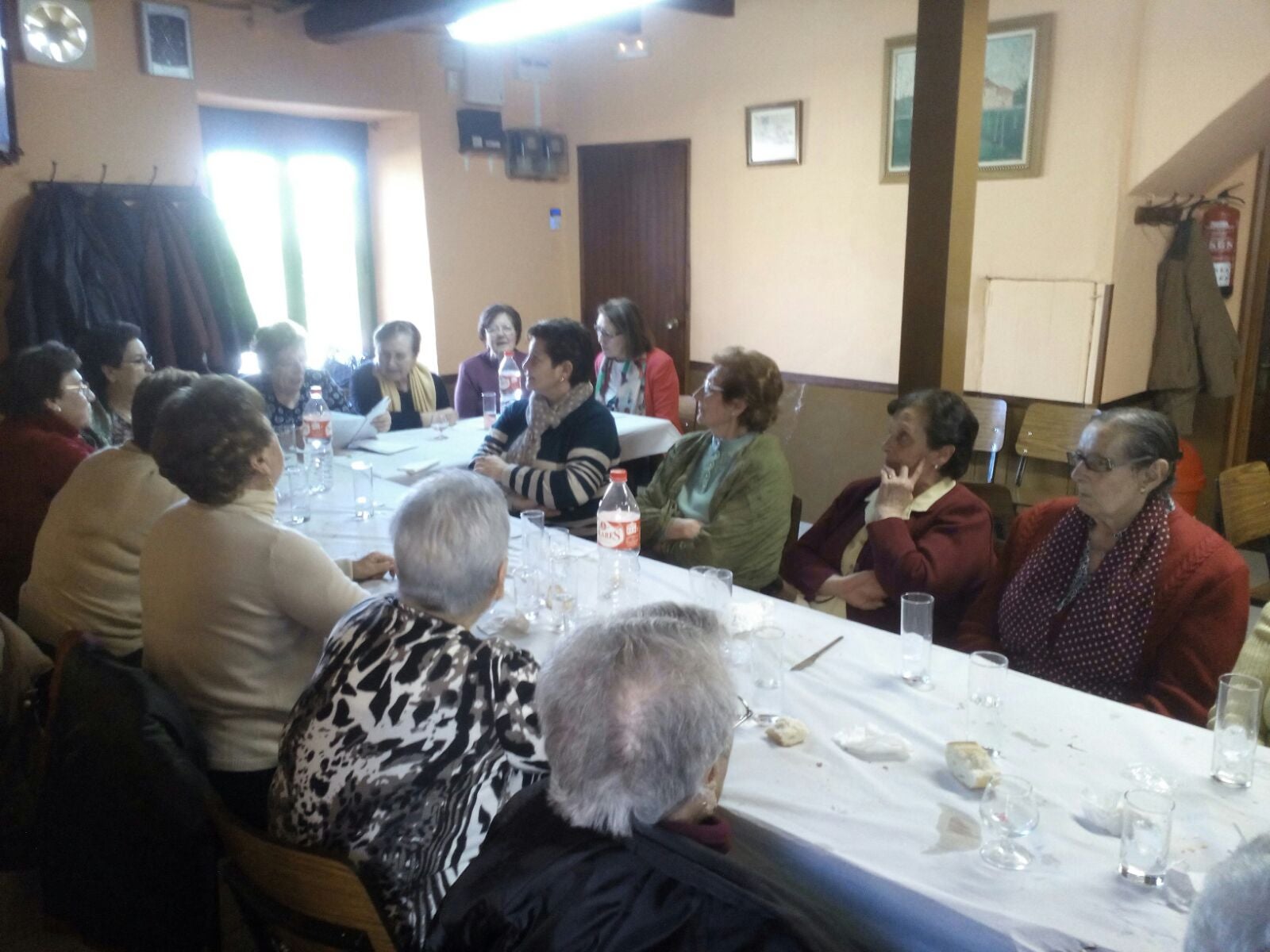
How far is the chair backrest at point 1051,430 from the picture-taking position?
437cm

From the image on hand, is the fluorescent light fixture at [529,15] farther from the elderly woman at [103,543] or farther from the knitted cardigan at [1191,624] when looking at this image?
Result: the knitted cardigan at [1191,624]

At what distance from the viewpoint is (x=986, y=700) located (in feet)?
5.22

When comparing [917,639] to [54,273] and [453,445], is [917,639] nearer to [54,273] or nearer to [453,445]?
[453,445]

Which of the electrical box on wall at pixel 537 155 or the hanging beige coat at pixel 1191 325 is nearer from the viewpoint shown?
the hanging beige coat at pixel 1191 325

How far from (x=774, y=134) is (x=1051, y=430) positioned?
2174 mm

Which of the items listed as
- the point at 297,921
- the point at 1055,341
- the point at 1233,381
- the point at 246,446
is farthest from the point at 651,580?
the point at 1233,381

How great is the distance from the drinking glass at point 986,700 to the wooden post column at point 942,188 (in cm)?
178

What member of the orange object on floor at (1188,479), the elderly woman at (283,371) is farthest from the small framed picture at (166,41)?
the orange object on floor at (1188,479)

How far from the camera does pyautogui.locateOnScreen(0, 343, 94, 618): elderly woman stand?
272 cm

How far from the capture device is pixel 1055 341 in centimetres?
442

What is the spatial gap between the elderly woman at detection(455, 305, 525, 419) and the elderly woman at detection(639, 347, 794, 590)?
2.16m

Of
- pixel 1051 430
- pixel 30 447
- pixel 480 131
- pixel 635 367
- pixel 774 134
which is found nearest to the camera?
pixel 30 447

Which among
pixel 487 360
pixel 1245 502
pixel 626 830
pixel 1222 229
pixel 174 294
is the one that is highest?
pixel 1222 229

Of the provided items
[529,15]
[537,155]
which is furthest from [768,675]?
[537,155]
